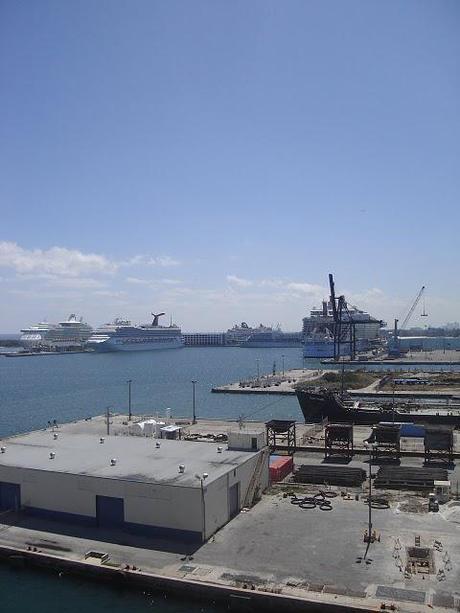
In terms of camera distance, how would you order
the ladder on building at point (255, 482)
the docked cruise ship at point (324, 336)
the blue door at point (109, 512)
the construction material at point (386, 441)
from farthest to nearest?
the docked cruise ship at point (324, 336), the construction material at point (386, 441), the ladder on building at point (255, 482), the blue door at point (109, 512)

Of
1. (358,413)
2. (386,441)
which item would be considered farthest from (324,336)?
(386,441)

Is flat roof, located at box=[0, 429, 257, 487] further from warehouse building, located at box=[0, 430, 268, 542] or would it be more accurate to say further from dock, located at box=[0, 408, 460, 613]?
dock, located at box=[0, 408, 460, 613]

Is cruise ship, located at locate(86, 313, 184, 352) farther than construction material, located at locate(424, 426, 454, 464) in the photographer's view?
Yes

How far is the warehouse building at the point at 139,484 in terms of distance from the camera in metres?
13.7

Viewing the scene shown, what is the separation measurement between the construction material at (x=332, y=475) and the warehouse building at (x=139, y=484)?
5.68 feet

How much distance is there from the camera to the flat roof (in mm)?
14828

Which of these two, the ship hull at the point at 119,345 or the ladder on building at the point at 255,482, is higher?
the ship hull at the point at 119,345

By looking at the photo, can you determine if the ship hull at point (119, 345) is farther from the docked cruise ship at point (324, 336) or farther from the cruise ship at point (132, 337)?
the docked cruise ship at point (324, 336)

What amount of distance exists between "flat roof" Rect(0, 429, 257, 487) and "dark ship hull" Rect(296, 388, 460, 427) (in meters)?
15.0

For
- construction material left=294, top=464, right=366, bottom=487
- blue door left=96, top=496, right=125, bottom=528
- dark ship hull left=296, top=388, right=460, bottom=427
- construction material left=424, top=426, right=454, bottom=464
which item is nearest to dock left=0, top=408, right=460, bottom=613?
blue door left=96, top=496, right=125, bottom=528

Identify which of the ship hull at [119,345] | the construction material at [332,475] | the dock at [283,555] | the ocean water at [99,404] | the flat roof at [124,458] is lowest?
the ocean water at [99,404]

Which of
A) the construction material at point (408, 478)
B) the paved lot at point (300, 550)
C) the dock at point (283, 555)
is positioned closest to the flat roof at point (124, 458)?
the dock at point (283, 555)

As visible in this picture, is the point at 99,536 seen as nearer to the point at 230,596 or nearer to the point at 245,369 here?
the point at 230,596

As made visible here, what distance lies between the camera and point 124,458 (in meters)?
16.6
